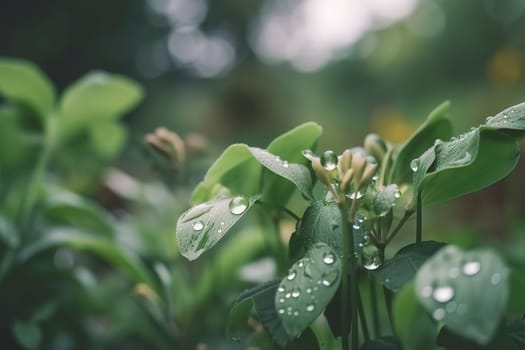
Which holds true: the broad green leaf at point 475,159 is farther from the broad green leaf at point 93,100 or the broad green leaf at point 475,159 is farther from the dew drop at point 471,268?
the broad green leaf at point 93,100

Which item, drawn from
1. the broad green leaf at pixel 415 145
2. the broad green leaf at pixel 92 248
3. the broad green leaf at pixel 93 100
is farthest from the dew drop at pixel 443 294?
the broad green leaf at pixel 93 100

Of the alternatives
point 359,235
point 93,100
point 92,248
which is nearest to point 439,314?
point 359,235

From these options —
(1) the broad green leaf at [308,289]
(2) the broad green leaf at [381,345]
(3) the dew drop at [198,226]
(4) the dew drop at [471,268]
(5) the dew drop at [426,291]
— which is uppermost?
(4) the dew drop at [471,268]

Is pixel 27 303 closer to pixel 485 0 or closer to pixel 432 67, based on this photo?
pixel 432 67

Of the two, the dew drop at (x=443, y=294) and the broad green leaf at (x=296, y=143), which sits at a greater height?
the broad green leaf at (x=296, y=143)

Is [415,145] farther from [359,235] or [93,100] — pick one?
[93,100]

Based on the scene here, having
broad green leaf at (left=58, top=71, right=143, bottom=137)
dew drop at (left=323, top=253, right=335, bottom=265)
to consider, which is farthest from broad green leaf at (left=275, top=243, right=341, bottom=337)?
broad green leaf at (left=58, top=71, right=143, bottom=137)
